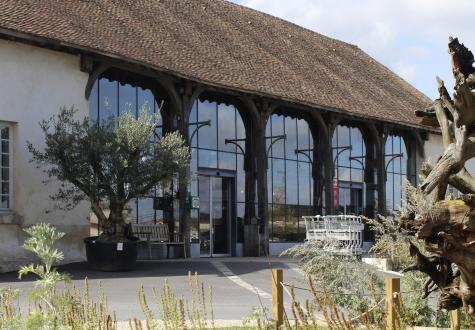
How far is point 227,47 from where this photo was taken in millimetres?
24453

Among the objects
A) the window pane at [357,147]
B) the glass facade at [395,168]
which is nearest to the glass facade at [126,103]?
the window pane at [357,147]

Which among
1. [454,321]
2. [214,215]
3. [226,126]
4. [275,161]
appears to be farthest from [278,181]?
[454,321]

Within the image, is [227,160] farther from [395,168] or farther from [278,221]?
[395,168]

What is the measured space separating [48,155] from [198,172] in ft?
24.4

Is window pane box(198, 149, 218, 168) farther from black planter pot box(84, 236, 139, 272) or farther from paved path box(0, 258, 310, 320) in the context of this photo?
black planter pot box(84, 236, 139, 272)

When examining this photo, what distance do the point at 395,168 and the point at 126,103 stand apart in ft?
51.1

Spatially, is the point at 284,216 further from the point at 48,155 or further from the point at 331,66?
the point at 48,155

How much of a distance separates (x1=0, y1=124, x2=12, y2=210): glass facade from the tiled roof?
2.35 m

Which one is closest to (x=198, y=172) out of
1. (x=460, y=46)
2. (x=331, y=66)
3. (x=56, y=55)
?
(x=56, y=55)

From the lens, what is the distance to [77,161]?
15.6 m

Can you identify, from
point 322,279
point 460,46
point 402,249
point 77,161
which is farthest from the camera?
point 77,161

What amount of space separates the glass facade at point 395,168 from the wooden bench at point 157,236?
12.2 meters

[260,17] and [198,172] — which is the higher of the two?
A: [260,17]

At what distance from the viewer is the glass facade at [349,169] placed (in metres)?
28.9
